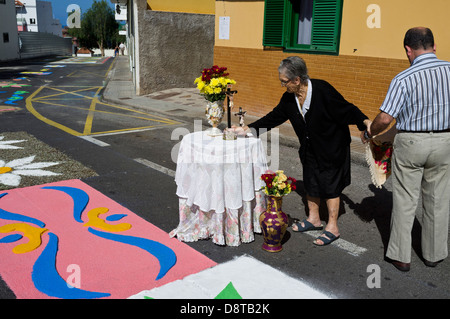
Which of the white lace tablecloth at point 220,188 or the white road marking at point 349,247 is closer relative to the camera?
the white lace tablecloth at point 220,188

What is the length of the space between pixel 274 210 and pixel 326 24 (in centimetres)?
657

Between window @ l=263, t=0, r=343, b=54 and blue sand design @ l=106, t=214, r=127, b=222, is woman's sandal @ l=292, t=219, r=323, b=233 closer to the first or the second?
blue sand design @ l=106, t=214, r=127, b=222

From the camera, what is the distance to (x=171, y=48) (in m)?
16.0

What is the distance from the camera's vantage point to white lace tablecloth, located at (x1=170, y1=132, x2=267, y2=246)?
409 centimetres

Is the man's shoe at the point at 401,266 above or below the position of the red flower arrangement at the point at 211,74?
below

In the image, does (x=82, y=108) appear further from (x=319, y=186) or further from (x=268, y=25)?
(x=319, y=186)

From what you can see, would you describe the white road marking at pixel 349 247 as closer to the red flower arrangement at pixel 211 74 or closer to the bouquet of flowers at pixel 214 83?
the bouquet of flowers at pixel 214 83

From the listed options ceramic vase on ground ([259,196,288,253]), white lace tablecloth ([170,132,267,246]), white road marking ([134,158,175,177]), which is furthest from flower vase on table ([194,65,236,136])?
white road marking ([134,158,175,177])

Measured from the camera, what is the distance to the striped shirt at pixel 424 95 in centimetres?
343

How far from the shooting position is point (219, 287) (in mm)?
3508

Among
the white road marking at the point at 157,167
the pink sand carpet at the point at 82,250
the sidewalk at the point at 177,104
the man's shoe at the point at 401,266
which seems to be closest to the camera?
the pink sand carpet at the point at 82,250

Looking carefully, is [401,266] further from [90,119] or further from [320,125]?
[90,119]

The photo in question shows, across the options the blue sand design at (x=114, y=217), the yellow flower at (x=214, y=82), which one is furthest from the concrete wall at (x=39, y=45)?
the yellow flower at (x=214, y=82)
